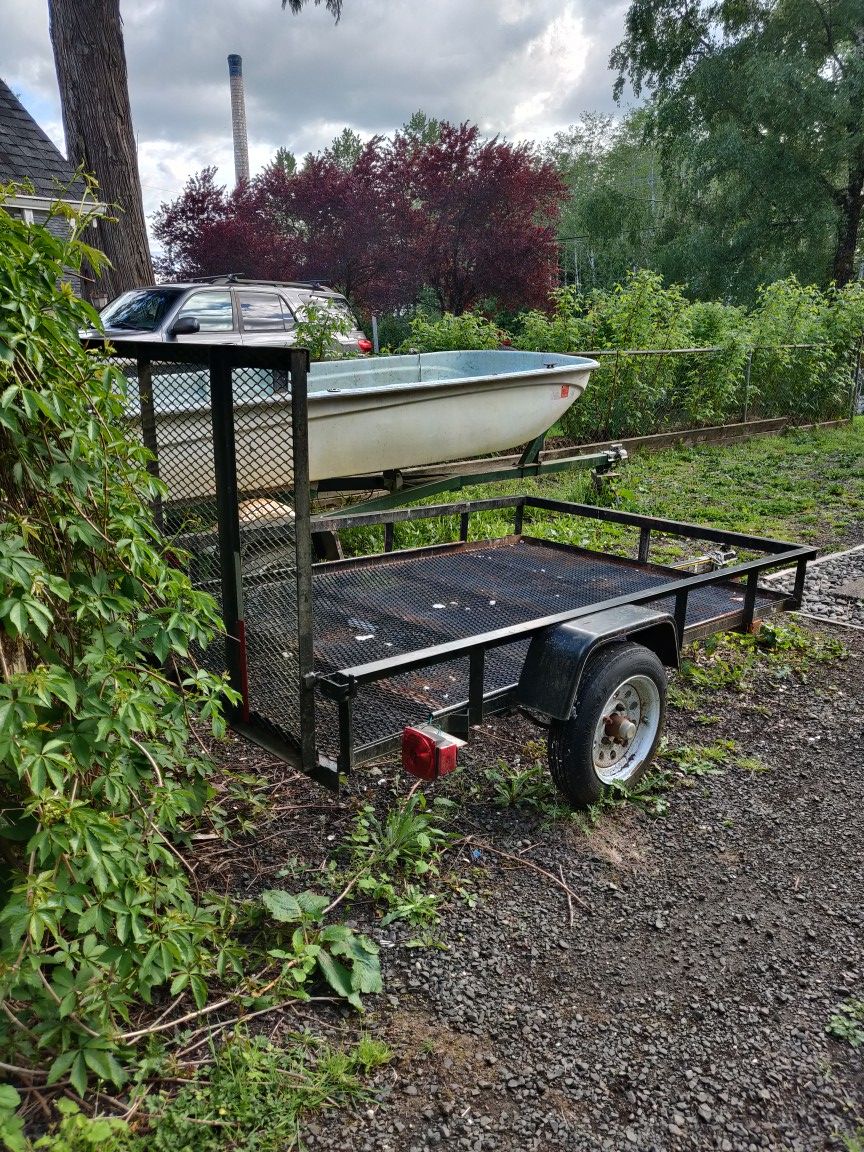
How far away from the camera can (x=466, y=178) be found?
22203mm

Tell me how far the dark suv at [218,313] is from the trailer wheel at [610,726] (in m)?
5.28

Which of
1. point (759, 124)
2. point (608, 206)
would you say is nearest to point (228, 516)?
point (759, 124)

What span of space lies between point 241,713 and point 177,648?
788 millimetres

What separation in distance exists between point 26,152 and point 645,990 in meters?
16.9

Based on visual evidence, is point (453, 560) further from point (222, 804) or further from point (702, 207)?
point (702, 207)

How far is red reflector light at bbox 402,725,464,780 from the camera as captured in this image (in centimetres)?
276

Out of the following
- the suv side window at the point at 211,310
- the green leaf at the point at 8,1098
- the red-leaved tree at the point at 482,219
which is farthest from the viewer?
the red-leaved tree at the point at 482,219

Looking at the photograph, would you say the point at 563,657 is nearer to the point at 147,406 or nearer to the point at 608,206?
the point at 147,406

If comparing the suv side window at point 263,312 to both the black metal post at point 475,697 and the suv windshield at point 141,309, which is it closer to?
the suv windshield at point 141,309

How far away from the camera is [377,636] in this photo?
13.7 feet

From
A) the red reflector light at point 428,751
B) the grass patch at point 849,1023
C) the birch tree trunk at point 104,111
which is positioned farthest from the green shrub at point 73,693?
the birch tree trunk at point 104,111

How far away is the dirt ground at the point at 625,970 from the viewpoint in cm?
216

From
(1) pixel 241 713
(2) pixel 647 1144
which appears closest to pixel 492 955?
(2) pixel 647 1144

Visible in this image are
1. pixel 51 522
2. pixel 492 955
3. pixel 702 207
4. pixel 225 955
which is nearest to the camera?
pixel 51 522
